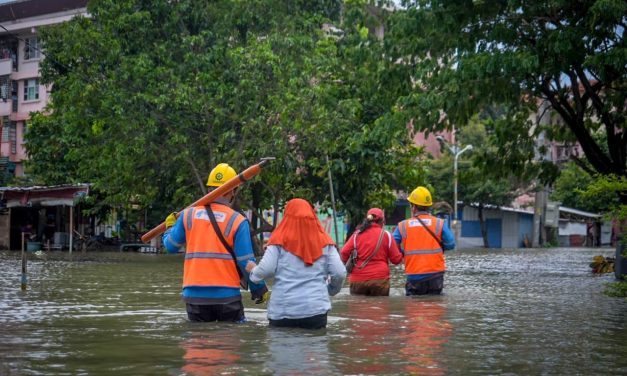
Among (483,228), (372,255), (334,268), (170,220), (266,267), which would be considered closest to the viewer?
(266,267)

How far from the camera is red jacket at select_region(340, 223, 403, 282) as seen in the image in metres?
14.1

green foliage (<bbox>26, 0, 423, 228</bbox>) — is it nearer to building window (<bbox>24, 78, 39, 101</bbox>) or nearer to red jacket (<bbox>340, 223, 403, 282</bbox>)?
red jacket (<bbox>340, 223, 403, 282</bbox>)

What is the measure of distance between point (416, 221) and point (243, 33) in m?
18.6

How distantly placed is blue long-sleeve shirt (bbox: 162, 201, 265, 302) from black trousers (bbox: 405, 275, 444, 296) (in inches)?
208

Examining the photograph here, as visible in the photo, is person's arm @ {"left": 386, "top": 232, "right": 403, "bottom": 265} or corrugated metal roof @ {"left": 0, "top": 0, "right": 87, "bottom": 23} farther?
corrugated metal roof @ {"left": 0, "top": 0, "right": 87, "bottom": 23}

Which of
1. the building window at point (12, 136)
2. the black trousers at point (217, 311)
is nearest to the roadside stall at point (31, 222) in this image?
the building window at point (12, 136)

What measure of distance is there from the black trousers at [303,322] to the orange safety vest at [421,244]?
461 centimetres

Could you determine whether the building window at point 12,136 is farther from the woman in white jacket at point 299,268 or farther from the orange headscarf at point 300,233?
the orange headscarf at point 300,233

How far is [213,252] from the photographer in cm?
938

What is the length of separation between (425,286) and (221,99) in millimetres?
16079

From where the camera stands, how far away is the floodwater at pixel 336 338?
25.4ft

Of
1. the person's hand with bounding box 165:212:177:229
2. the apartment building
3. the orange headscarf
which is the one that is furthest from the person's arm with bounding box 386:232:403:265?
the apartment building

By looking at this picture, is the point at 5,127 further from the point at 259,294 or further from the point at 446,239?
the point at 259,294

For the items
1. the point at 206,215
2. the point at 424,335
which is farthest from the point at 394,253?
the point at 206,215
